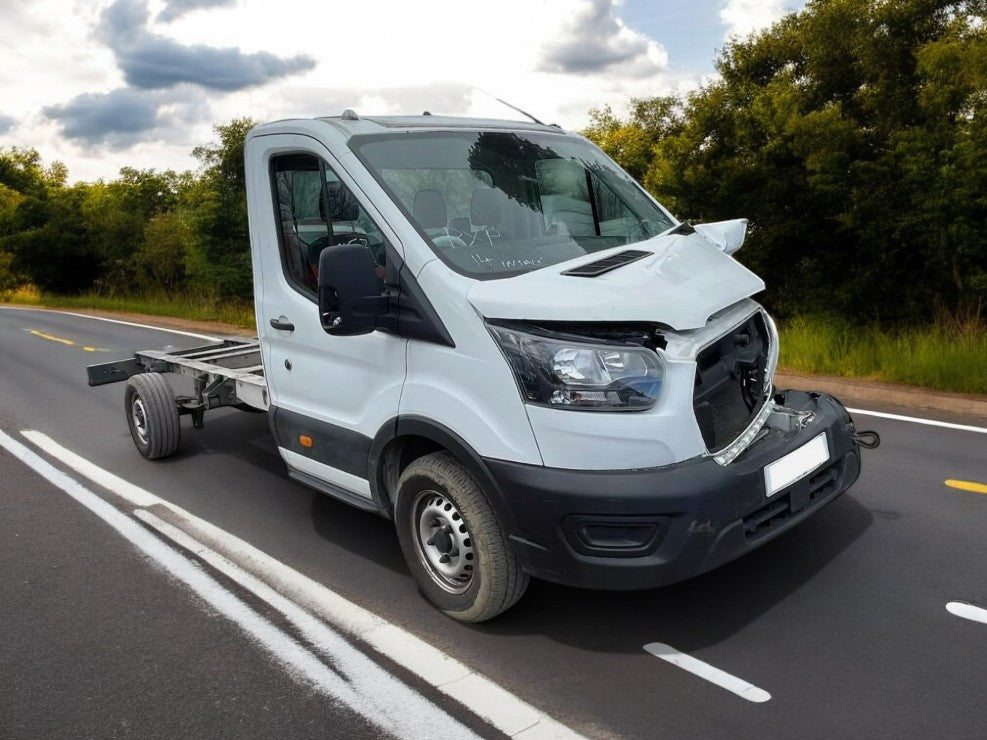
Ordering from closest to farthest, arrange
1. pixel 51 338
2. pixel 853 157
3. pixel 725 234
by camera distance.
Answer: pixel 725 234 < pixel 853 157 < pixel 51 338

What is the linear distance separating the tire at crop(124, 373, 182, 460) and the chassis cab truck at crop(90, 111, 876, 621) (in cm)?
229

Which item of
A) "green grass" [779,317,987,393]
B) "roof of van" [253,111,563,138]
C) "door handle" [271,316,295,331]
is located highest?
"roof of van" [253,111,563,138]

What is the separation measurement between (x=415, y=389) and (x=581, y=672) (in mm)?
1402

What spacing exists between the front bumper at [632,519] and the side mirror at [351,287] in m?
0.87

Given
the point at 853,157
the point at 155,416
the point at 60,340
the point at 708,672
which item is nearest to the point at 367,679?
→ the point at 708,672

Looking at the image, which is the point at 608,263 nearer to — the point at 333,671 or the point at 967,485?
the point at 333,671

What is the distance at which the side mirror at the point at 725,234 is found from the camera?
5090 mm

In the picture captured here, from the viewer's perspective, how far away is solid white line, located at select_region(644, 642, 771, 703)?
354cm

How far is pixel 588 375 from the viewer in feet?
12.0

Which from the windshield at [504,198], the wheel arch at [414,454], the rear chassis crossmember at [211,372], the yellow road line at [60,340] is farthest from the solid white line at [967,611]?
the yellow road line at [60,340]

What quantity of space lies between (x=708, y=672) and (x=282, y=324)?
279cm

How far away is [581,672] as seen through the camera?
379 cm

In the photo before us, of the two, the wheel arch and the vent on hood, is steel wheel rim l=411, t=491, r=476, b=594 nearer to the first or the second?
the wheel arch

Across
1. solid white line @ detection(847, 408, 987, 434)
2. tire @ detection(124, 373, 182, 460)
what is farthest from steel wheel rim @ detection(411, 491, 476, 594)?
solid white line @ detection(847, 408, 987, 434)
